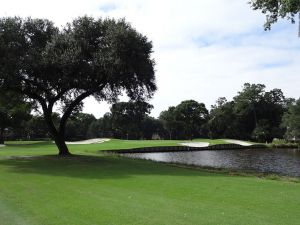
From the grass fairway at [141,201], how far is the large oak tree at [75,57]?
1229cm

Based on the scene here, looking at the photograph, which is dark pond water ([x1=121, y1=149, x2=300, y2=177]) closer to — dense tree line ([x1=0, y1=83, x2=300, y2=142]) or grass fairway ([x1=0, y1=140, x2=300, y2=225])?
grass fairway ([x1=0, y1=140, x2=300, y2=225])

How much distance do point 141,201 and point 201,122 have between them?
118 m

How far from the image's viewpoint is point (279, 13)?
2039 cm

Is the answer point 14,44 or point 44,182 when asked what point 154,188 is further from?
point 14,44

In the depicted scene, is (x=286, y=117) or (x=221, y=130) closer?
(x=286, y=117)

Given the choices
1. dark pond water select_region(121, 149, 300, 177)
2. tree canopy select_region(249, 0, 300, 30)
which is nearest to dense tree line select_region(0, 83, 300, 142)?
dark pond water select_region(121, 149, 300, 177)

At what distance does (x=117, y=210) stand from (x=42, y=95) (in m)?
27.9

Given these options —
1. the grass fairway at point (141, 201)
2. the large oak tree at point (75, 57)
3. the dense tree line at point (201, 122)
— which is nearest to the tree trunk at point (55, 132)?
the large oak tree at point (75, 57)

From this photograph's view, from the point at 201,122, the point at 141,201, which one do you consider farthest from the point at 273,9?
the point at 201,122

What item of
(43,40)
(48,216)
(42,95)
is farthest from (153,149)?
(48,216)

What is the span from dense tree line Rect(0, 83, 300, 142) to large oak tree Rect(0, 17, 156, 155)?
69614 millimetres

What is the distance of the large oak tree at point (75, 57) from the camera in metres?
30.5

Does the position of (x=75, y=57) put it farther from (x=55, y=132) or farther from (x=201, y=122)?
(x=201, y=122)

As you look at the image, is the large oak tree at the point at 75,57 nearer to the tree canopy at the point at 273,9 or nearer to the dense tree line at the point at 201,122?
the tree canopy at the point at 273,9
